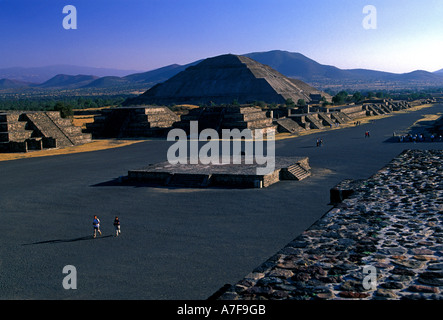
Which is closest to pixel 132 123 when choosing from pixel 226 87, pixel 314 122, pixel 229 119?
pixel 229 119

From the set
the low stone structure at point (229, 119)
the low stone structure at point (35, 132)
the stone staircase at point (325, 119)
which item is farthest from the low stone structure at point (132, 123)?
the stone staircase at point (325, 119)

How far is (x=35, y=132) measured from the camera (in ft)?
157

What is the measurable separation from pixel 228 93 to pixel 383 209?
433ft

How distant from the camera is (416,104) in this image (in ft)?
460

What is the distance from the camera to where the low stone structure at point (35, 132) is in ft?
148

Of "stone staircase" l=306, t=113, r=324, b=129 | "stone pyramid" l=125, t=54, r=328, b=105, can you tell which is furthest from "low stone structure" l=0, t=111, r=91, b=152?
"stone pyramid" l=125, t=54, r=328, b=105

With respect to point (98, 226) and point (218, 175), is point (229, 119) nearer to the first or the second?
point (218, 175)

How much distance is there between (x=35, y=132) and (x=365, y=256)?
46.2 metres

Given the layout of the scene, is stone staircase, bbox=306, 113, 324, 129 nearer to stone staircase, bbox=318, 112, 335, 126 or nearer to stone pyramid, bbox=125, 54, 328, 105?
stone staircase, bbox=318, 112, 335, 126

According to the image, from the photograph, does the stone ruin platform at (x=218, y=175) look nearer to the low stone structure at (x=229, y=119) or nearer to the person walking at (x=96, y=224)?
the person walking at (x=96, y=224)

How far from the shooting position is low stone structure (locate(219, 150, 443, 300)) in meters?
7.60

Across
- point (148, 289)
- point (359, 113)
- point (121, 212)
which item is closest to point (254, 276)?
point (148, 289)
